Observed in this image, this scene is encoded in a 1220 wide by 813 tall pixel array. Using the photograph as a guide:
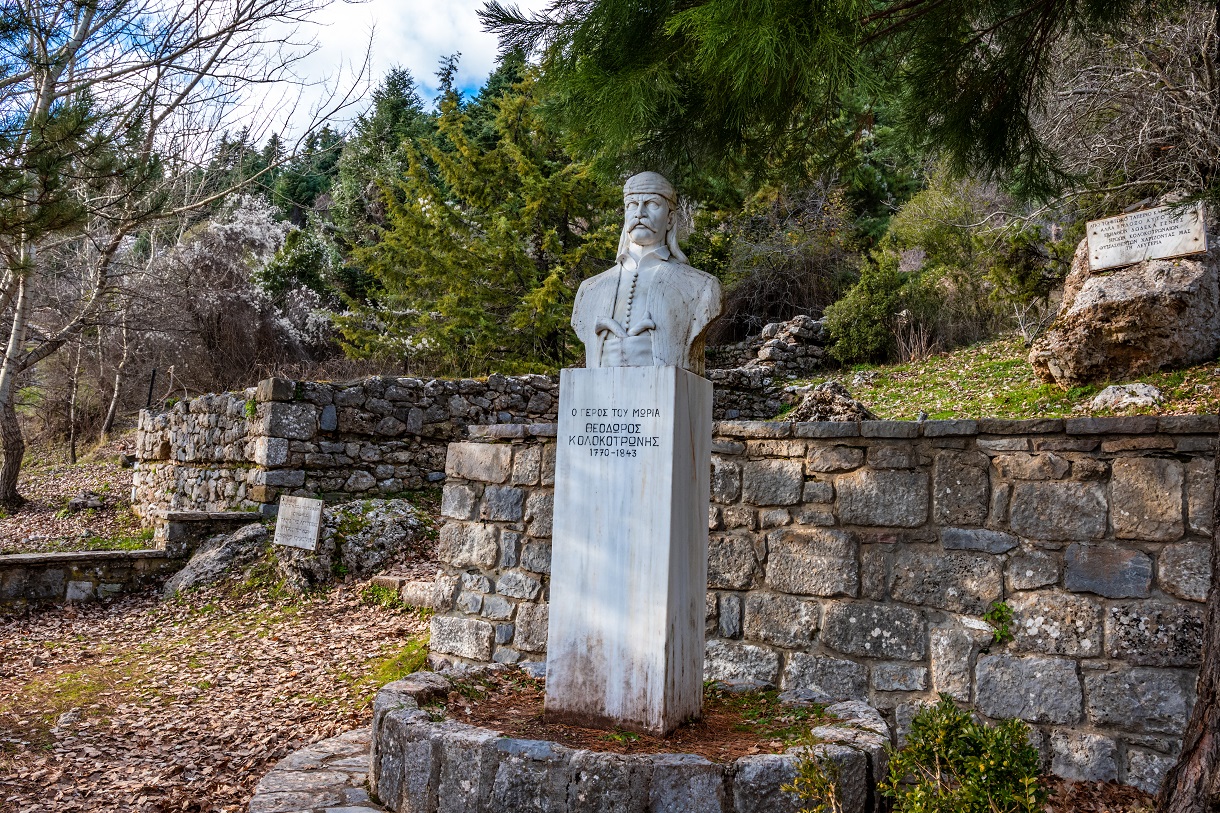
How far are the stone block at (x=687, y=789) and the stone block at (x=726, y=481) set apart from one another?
7.24 feet

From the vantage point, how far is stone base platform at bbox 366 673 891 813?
267cm

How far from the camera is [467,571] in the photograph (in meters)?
5.60

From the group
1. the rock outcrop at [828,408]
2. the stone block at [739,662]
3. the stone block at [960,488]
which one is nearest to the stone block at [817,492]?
the stone block at [960,488]

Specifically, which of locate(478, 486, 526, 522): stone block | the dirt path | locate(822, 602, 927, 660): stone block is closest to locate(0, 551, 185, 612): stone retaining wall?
the dirt path

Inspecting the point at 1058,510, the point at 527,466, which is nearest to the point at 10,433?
the point at 527,466

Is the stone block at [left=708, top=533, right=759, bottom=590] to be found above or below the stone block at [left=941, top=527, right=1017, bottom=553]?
below

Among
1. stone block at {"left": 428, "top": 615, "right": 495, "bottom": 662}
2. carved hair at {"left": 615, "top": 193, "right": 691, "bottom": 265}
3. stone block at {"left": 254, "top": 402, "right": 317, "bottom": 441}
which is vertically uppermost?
carved hair at {"left": 615, "top": 193, "right": 691, "bottom": 265}

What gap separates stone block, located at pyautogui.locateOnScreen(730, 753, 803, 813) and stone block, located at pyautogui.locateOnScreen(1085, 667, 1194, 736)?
6.64 ft

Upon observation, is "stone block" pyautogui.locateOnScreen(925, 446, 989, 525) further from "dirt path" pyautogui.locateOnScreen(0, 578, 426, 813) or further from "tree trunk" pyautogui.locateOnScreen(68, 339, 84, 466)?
"tree trunk" pyautogui.locateOnScreen(68, 339, 84, 466)

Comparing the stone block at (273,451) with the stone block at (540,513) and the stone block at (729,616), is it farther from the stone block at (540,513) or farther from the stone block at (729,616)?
the stone block at (729,616)

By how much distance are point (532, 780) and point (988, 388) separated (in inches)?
333

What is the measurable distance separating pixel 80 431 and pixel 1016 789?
18.9m

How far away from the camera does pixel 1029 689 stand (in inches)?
157

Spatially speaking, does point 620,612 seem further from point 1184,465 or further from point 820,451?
point 1184,465
